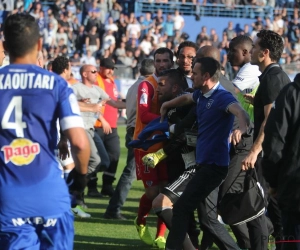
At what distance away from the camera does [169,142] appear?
826cm

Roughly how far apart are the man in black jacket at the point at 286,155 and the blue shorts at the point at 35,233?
59.7 inches

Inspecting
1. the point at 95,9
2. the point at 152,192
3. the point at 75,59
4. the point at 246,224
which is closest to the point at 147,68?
the point at 152,192

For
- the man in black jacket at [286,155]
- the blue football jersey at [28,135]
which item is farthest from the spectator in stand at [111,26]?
the blue football jersey at [28,135]

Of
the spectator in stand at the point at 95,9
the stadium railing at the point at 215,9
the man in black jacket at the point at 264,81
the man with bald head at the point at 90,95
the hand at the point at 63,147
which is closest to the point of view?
the hand at the point at 63,147

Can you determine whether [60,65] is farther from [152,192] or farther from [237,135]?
[237,135]

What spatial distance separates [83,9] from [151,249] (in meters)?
28.0

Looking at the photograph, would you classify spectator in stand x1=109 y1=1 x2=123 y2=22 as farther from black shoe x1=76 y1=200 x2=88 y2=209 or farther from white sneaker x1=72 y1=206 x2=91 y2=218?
white sneaker x1=72 y1=206 x2=91 y2=218

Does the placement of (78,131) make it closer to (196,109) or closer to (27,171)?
(27,171)

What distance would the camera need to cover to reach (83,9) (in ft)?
119

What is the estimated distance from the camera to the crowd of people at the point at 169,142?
16.1ft

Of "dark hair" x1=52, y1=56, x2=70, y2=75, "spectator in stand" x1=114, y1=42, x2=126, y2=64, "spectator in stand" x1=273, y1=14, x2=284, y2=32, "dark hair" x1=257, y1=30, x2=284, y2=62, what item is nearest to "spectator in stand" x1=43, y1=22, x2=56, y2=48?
"spectator in stand" x1=114, y1=42, x2=126, y2=64

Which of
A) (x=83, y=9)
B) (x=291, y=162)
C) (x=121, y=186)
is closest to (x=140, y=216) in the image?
(x=121, y=186)

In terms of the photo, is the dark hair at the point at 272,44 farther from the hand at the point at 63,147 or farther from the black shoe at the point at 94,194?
the black shoe at the point at 94,194

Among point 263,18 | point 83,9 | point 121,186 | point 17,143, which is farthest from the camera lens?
point 263,18
